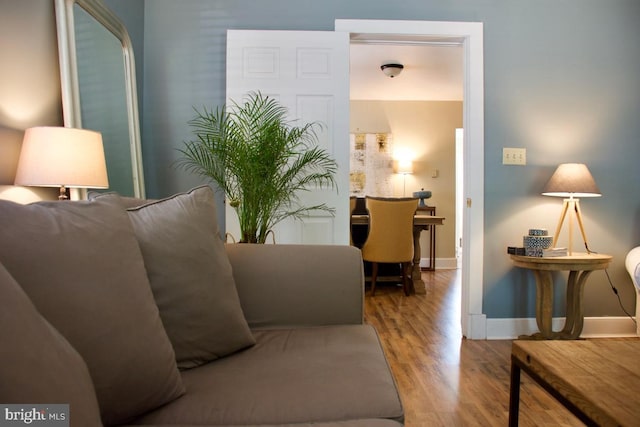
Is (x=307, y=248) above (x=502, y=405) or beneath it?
above

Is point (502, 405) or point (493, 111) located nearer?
point (502, 405)

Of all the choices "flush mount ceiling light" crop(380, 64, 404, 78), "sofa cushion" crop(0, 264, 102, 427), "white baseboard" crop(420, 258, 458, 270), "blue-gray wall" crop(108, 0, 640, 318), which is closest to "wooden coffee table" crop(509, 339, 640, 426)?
"sofa cushion" crop(0, 264, 102, 427)

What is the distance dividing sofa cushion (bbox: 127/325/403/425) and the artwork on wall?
5002 millimetres

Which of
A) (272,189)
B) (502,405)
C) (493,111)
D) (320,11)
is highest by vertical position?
(320,11)

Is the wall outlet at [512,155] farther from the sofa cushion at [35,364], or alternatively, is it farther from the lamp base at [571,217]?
the sofa cushion at [35,364]

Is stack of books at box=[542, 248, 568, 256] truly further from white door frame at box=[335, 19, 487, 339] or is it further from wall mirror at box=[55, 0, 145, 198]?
wall mirror at box=[55, 0, 145, 198]

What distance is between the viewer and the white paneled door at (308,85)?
273cm

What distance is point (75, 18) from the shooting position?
1938 mm

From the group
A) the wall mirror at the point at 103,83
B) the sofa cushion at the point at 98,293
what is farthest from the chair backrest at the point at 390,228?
the sofa cushion at the point at 98,293

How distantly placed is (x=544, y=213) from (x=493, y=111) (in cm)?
79

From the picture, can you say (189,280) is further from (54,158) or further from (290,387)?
(54,158)

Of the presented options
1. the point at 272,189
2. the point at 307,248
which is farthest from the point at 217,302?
the point at 272,189

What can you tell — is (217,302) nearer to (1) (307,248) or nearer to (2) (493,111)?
(1) (307,248)

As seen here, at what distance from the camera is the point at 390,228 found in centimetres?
418
